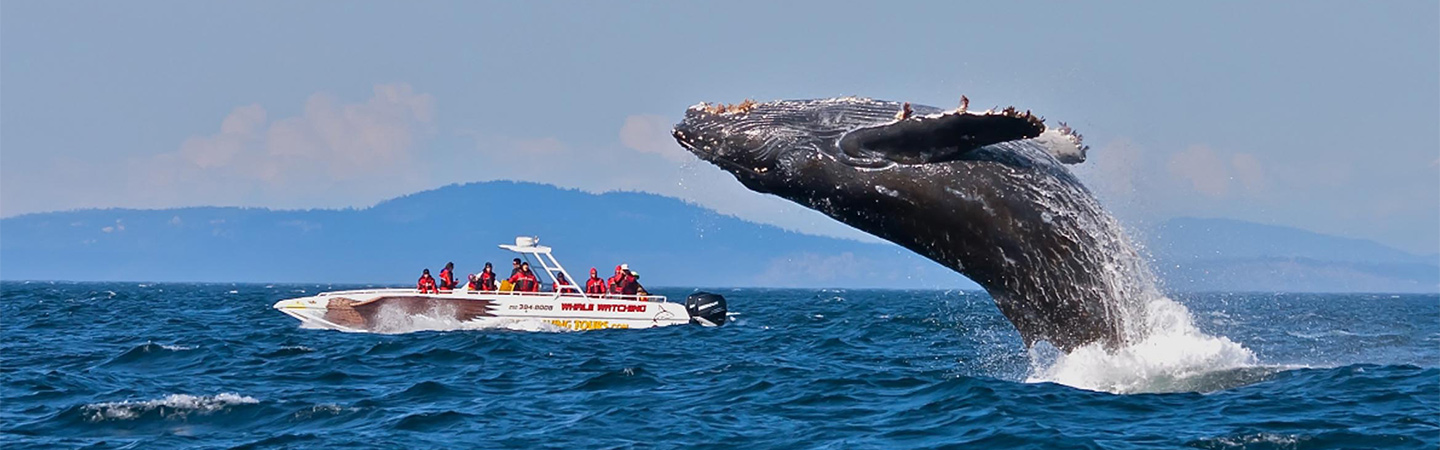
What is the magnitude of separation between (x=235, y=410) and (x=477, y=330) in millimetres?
16385

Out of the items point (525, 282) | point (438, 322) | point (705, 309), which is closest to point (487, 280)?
point (525, 282)

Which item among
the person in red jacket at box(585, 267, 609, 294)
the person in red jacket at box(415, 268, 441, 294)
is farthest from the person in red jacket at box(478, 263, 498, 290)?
the person in red jacket at box(585, 267, 609, 294)

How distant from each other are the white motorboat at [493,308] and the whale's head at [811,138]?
1995 cm

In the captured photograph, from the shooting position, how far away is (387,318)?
3103 cm

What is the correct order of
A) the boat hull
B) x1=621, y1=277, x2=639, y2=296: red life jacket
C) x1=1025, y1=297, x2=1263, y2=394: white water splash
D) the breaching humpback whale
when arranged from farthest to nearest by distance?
x1=621, y1=277, x2=639, y2=296: red life jacket, the boat hull, x1=1025, y1=297, x2=1263, y2=394: white water splash, the breaching humpback whale

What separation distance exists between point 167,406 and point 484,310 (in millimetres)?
16778

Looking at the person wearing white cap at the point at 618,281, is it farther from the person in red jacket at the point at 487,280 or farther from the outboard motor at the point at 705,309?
the person in red jacket at the point at 487,280

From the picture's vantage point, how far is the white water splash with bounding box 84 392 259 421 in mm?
13852

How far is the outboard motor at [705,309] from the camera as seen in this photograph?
32.5 metres

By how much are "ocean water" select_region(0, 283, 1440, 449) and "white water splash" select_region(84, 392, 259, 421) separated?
0.05m

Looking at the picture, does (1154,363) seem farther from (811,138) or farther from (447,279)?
(447,279)

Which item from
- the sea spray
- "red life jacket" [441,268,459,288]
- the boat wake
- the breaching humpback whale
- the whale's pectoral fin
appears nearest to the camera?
the whale's pectoral fin

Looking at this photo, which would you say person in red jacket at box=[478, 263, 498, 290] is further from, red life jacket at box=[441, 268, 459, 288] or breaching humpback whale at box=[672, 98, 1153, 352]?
breaching humpback whale at box=[672, 98, 1153, 352]

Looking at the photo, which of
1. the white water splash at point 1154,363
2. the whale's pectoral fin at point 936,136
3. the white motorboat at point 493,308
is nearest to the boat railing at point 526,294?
the white motorboat at point 493,308
